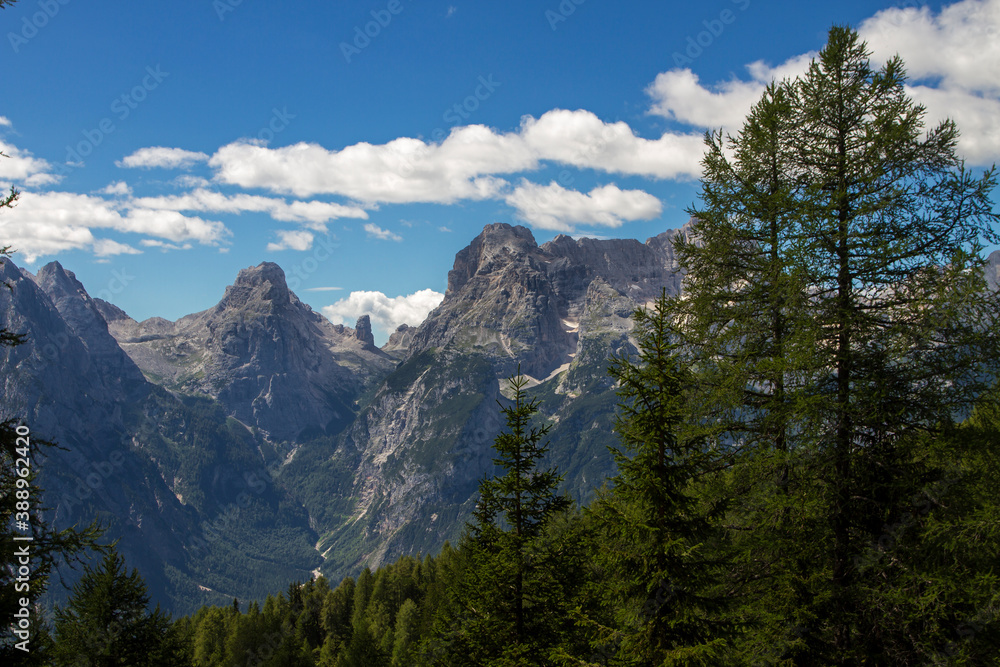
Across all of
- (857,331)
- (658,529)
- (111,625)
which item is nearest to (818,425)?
(857,331)

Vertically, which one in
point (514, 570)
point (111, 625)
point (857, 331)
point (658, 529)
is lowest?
point (111, 625)

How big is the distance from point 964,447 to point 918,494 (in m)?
1.30

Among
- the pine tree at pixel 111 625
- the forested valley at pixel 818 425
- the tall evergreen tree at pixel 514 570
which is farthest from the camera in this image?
the pine tree at pixel 111 625

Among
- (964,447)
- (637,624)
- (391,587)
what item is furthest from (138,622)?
(391,587)

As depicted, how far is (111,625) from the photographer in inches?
873

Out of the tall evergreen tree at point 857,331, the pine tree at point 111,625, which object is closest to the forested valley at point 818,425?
the tall evergreen tree at point 857,331

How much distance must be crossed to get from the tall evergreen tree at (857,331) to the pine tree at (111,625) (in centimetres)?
2317

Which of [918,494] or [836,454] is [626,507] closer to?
[836,454]

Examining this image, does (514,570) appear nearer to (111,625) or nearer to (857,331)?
(857,331)

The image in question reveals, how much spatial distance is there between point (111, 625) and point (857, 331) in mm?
26809

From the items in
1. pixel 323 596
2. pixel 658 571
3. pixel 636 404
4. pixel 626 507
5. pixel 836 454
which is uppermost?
pixel 636 404

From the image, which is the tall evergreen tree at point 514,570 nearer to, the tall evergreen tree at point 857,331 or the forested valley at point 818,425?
the forested valley at point 818,425

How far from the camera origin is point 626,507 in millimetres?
13148

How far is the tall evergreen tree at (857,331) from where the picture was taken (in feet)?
39.0
